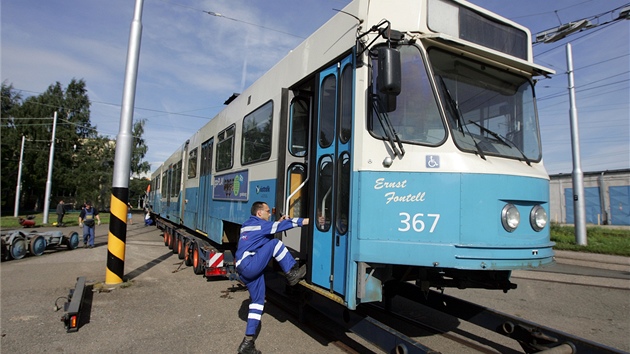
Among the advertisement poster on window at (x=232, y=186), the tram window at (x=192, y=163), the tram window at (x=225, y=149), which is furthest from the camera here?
the tram window at (x=192, y=163)

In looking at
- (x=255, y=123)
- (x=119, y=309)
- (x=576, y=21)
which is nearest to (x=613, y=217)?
(x=576, y=21)

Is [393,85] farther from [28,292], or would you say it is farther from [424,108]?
[28,292]

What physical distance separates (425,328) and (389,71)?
3685 mm

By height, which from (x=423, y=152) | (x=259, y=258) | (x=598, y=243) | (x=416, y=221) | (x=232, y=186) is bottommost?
(x=598, y=243)

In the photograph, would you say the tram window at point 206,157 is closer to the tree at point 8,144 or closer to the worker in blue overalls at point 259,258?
the worker in blue overalls at point 259,258

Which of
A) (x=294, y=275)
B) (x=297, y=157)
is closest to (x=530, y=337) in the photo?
(x=294, y=275)

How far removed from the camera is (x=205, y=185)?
365 inches

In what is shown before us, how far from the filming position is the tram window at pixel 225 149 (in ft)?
25.0

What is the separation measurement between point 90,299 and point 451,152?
664cm

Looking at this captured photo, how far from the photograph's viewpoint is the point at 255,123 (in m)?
6.48

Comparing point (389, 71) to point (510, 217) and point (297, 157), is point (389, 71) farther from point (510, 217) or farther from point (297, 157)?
point (297, 157)

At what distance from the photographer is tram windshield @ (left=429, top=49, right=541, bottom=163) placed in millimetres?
3648

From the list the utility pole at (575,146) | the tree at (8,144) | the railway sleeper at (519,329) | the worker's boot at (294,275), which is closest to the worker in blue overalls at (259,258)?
the worker's boot at (294,275)

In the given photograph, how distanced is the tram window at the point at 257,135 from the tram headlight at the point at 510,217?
131 inches
